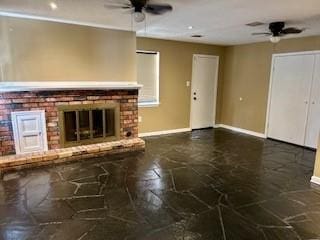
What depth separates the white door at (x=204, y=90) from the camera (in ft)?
21.0

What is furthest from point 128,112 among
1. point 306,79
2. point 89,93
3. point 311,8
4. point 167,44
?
point 306,79

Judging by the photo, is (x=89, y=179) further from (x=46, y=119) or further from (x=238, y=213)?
(x=238, y=213)

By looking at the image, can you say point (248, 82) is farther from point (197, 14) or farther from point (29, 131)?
point (29, 131)

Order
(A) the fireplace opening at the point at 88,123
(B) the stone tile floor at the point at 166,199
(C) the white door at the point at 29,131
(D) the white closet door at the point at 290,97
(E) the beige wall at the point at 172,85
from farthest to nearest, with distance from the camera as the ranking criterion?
1. (E) the beige wall at the point at 172,85
2. (D) the white closet door at the point at 290,97
3. (A) the fireplace opening at the point at 88,123
4. (C) the white door at the point at 29,131
5. (B) the stone tile floor at the point at 166,199

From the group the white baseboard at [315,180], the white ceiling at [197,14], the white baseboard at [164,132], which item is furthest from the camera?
the white baseboard at [164,132]

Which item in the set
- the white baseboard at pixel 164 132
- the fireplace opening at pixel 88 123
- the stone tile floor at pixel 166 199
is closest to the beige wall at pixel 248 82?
the white baseboard at pixel 164 132

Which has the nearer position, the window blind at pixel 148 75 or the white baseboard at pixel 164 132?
the window blind at pixel 148 75

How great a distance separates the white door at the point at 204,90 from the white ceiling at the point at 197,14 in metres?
1.79

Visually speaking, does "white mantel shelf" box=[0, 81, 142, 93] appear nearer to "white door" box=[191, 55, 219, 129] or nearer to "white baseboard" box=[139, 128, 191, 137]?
"white baseboard" box=[139, 128, 191, 137]

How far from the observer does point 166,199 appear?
2924mm

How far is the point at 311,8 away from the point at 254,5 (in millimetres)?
749

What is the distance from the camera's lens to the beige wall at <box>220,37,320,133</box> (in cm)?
571

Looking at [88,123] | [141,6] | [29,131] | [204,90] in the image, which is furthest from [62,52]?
[204,90]

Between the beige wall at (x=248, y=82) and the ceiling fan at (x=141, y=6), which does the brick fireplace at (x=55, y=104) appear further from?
the beige wall at (x=248, y=82)
